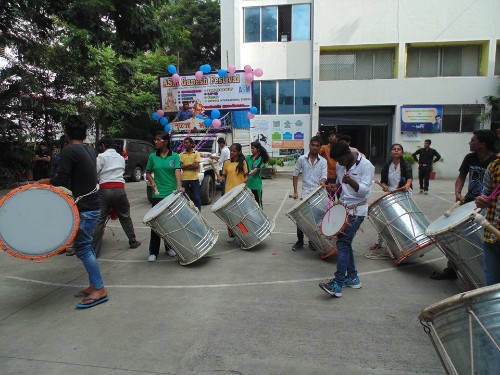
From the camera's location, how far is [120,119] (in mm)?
20391

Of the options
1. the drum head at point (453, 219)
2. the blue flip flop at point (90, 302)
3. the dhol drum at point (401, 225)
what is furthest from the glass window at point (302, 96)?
the blue flip flop at point (90, 302)

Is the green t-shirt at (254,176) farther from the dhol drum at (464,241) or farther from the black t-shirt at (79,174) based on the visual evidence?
the dhol drum at (464,241)

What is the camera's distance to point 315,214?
207 inches

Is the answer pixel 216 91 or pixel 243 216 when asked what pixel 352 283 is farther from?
pixel 216 91

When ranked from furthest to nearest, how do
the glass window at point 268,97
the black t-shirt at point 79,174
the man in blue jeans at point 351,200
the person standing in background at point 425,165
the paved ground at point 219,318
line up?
the glass window at point 268,97, the person standing in background at point 425,165, the man in blue jeans at point 351,200, the black t-shirt at point 79,174, the paved ground at point 219,318

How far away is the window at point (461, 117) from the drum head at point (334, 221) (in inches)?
628

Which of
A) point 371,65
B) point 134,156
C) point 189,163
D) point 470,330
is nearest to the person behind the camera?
point 470,330

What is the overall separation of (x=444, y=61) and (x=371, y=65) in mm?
3319

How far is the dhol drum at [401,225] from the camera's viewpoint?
4781mm

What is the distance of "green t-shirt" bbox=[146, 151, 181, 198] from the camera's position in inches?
214

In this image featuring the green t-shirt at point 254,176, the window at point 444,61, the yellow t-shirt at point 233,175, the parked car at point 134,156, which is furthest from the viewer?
the window at point 444,61

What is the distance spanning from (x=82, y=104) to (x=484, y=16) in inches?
695

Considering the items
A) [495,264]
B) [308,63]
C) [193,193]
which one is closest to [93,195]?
[193,193]

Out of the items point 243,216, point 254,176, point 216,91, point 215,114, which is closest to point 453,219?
point 243,216
